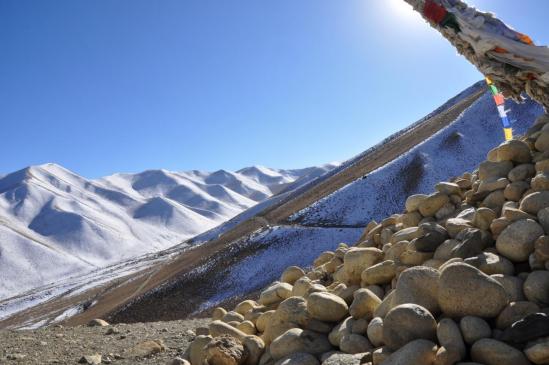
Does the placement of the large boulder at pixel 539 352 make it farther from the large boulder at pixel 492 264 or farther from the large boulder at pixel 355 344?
the large boulder at pixel 355 344

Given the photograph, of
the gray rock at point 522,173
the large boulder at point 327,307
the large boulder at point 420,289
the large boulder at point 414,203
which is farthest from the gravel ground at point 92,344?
the gray rock at point 522,173

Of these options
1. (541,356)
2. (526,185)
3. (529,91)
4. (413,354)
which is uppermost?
(529,91)

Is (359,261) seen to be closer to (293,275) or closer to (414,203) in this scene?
(414,203)

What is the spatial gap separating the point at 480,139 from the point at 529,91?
5937 centimetres

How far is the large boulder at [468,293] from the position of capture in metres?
6.32

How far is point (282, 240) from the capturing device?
51.2 metres

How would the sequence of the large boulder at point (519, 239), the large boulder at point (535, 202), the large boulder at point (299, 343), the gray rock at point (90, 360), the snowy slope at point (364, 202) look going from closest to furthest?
the large boulder at point (519, 239)
the large boulder at point (299, 343)
the large boulder at point (535, 202)
the gray rock at point (90, 360)
the snowy slope at point (364, 202)

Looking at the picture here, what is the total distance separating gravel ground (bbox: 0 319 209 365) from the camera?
37.5 ft

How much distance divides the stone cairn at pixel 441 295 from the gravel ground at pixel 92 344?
79.0 inches

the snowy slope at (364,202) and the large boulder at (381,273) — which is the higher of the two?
the large boulder at (381,273)

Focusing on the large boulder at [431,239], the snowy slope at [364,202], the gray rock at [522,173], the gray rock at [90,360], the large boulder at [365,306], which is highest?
the gray rock at [522,173]

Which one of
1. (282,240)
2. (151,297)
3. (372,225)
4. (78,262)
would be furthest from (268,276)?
(78,262)

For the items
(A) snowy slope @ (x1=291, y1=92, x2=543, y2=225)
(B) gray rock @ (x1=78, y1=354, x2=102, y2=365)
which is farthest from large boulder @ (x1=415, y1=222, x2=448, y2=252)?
(A) snowy slope @ (x1=291, y1=92, x2=543, y2=225)

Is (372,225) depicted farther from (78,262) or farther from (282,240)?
(78,262)
